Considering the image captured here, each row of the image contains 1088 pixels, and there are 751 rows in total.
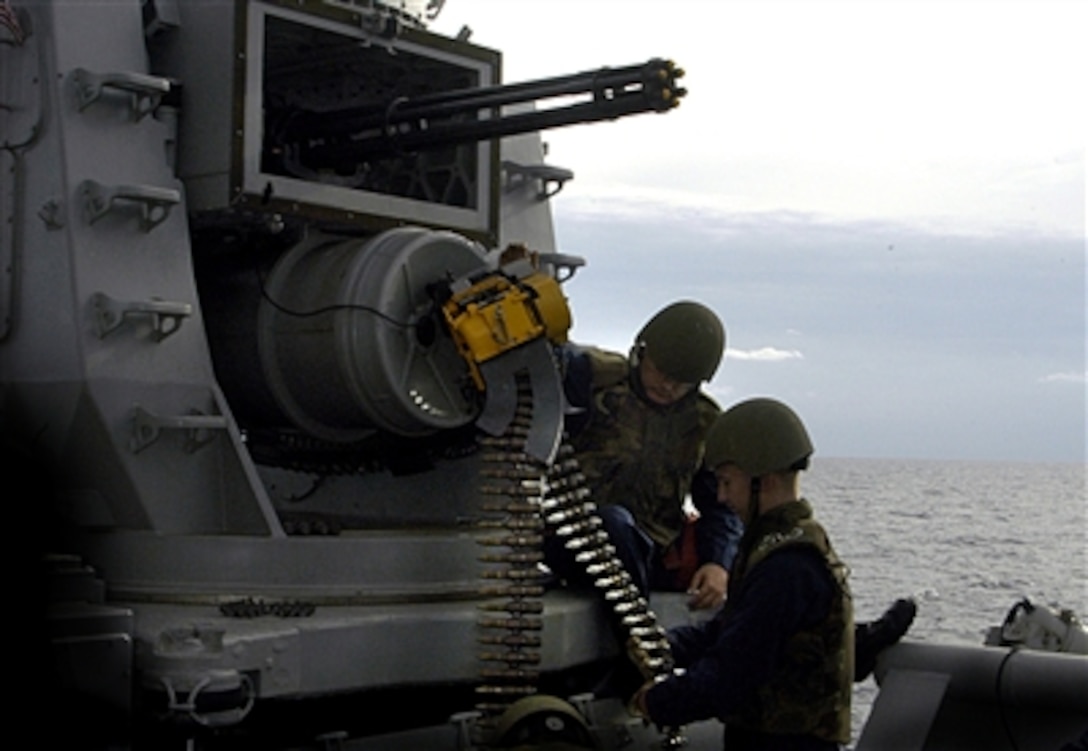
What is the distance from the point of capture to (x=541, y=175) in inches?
328

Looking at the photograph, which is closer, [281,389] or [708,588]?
[281,389]

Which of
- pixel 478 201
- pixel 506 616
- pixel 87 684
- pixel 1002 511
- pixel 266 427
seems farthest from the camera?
pixel 1002 511

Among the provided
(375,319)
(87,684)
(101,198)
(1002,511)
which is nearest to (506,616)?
(375,319)

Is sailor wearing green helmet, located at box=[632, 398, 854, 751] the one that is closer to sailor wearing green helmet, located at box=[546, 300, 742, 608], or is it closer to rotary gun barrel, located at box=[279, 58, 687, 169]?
rotary gun barrel, located at box=[279, 58, 687, 169]

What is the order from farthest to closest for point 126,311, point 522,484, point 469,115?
point 469,115, point 522,484, point 126,311

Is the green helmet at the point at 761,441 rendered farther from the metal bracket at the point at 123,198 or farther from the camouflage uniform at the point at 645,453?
the metal bracket at the point at 123,198

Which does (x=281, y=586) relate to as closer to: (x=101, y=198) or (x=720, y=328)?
(x=101, y=198)

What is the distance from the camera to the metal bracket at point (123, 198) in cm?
627

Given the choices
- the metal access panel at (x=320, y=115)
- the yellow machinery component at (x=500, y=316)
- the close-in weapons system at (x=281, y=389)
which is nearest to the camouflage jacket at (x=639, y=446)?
the close-in weapons system at (x=281, y=389)

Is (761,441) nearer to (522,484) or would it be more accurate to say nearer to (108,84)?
(522,484)

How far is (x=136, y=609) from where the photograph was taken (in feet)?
19.9

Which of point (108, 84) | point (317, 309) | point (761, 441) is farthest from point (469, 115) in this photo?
point (761, 441)

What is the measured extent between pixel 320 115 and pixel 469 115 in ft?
1.82

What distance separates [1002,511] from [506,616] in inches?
1822
